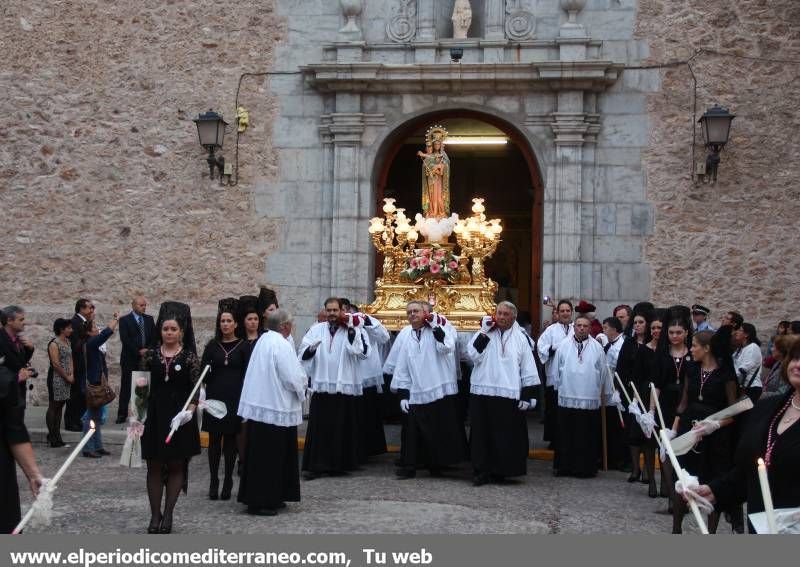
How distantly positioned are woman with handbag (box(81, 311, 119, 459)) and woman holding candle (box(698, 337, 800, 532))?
23.1 ft

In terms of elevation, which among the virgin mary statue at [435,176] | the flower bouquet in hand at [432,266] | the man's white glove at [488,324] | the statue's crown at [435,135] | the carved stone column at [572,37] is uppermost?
the carved stone column at [572,37]

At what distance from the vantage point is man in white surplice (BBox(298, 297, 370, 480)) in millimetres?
9727

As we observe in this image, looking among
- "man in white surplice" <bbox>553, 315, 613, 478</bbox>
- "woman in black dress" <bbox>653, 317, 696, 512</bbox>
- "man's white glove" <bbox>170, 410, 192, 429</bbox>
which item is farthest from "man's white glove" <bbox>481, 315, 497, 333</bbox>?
"man's white glove" <bbox>170, 410, 192, 429</bbox>

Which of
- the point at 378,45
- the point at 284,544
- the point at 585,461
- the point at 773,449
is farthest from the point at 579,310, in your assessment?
the point at 773,449

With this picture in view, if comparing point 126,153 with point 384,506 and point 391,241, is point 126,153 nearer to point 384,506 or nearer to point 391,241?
point 391,241

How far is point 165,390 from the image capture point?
732 centimetres

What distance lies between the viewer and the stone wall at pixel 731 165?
42.5 feet

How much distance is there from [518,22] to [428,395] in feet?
19.3

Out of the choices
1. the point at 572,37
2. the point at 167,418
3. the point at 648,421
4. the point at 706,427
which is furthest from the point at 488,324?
the point at 572,37

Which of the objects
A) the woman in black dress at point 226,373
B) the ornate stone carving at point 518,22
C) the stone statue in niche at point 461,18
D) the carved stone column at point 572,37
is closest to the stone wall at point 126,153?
the stone statue in niche at point 461,18

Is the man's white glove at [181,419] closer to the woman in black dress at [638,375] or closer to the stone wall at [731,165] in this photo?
the woman in black dress at [638,375]

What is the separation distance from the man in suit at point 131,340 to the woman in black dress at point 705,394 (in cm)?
735

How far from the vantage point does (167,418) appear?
723 cm

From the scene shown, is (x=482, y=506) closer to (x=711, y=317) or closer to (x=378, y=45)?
(x=711, y=317)
